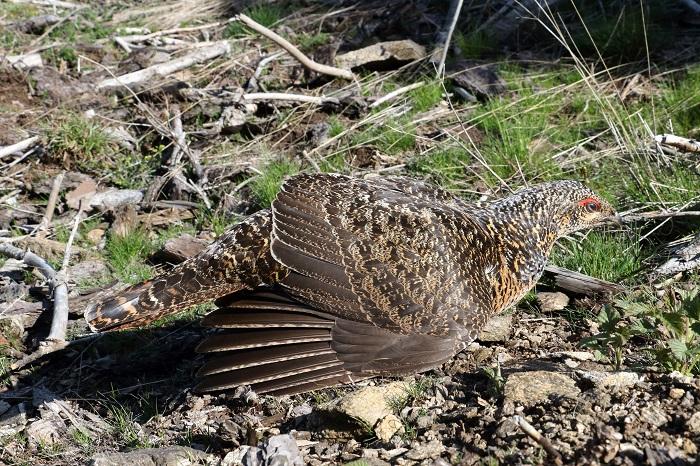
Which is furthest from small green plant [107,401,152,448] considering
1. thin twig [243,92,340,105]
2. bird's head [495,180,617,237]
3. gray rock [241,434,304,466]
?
thin twig [243,92,340,105]

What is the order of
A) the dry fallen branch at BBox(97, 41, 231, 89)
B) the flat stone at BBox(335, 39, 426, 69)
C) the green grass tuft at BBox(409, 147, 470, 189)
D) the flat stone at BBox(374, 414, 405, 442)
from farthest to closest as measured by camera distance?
the dry fallen branch at BBox(97, 41, 231, 89)
the flat stone at BBox(335, 39, 426, 69)
the green grass tuft at BBox(409, 147, 470, 189)
the flat stone at BBox(374, 414, 405, 442)

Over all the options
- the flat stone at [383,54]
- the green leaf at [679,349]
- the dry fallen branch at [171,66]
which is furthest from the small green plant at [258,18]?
the green leaf at [679,349]

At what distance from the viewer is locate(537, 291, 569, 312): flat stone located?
5.78 m

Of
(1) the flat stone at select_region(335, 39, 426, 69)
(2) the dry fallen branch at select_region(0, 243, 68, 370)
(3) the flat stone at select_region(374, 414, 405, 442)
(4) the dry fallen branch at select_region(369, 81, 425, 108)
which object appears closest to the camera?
(3) the flat stone at select_region(374, 414, 405, 442)

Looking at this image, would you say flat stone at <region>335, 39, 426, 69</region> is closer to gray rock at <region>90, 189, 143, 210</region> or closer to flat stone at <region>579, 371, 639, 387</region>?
gray rock at <region>90, 189, 143, 210</region>

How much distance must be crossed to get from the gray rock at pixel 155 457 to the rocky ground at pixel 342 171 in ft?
0.07

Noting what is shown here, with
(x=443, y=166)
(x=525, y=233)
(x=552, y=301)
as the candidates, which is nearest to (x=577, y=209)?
(x=525, y=233)

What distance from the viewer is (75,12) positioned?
1038 cm

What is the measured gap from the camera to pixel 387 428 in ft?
14.5

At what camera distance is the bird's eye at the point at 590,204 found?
5.94 m

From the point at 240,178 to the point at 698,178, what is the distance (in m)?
3.62

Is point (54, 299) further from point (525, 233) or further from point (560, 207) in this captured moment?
point (560, 207)

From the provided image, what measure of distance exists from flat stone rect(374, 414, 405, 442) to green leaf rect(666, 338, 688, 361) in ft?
4.36

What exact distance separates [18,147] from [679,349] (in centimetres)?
593
